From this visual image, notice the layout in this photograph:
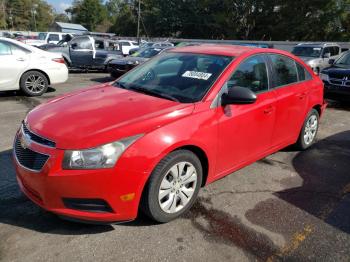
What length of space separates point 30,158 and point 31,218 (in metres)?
0.70

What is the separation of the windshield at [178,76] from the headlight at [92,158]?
1.01 meters

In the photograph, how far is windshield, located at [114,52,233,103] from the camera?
366 cm

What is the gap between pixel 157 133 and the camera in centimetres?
302

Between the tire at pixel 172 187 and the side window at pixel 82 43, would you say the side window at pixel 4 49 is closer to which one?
the side window at pixel 82 43

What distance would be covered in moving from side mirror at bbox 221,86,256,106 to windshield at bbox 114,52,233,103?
22cm

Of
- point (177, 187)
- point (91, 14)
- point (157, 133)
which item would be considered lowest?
point (177, 187)

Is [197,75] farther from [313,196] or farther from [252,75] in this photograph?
[313,196]

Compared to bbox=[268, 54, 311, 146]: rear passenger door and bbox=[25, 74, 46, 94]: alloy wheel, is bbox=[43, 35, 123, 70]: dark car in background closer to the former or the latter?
bbox=[25, 74, 46, 94]: alloy wheel

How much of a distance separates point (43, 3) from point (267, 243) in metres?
122

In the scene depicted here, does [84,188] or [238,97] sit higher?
[238,97]

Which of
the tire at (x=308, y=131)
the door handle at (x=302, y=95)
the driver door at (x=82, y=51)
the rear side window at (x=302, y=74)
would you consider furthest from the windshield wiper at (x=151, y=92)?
the driver door at (x=82, y=51)

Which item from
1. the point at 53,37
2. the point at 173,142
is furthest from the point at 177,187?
the point at 53,37

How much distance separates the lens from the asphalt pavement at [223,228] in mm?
2904

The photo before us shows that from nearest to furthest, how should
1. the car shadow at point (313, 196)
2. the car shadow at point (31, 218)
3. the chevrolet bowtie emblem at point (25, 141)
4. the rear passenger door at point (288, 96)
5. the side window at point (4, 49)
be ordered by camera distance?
the chevrolet bowtie emblem at point (25, 141) < the car shadow at point (31, 218) < the car shadow at point (313, 196) < the rear passenger door at point (288, 96) < the side window at point (4, 49)
